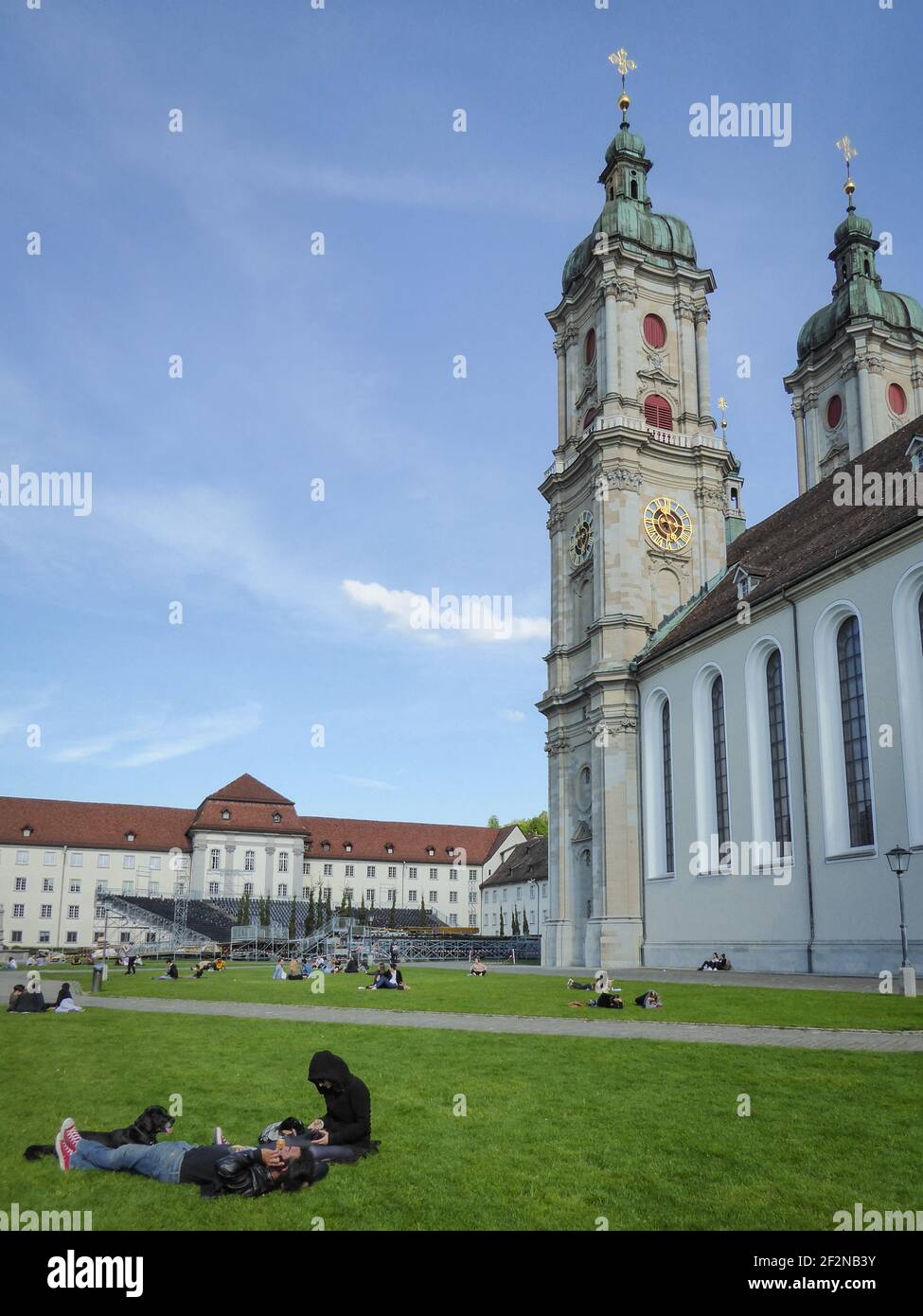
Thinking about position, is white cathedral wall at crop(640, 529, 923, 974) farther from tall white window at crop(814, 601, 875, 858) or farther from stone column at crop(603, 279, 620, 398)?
stone column at crop(603, 279, 620, 398)

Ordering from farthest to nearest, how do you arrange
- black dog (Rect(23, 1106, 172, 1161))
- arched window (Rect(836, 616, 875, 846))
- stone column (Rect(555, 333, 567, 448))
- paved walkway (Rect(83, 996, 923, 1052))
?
stone column (Rect(555, 333, 567, 448)) → arched window (Rect(836, 616, 875, 846)) → paved walkway (Rect(83, 996, 923, 1052)) → black dog (Rect(23, 1106, 172, 1161))

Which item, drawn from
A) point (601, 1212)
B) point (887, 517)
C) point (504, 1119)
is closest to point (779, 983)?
point (887, 517)

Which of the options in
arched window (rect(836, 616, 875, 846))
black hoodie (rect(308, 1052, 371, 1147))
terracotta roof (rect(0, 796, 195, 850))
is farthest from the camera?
terracotta roof (rect(0, 796, 195, 850))

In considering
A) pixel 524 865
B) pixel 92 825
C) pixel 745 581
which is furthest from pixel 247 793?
pixel 745 581

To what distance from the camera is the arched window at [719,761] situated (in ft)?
127

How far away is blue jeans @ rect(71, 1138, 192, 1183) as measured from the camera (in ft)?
24.7

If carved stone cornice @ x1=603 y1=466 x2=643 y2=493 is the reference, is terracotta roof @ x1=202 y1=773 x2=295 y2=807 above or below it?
below

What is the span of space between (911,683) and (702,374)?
2866 cm

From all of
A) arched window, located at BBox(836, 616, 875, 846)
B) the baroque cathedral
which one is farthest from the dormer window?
arched window, located at BBox(836, 616, 875, 846)

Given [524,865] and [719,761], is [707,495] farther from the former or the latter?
[524,865]

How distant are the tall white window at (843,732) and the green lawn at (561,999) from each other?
5.98 m

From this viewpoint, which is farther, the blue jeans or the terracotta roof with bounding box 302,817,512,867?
the terracotta roof with bounding box 302,817,512,867

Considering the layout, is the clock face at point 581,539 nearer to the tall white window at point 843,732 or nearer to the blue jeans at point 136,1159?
the tall white window at point 843,732

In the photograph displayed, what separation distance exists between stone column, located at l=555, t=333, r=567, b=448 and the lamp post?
33.5 meters
